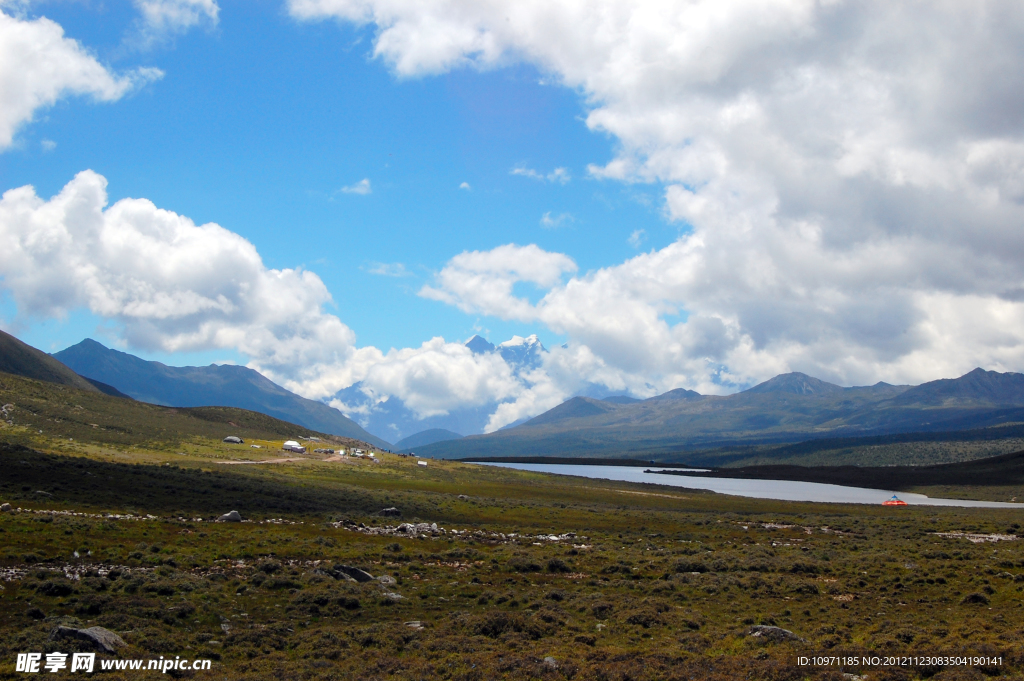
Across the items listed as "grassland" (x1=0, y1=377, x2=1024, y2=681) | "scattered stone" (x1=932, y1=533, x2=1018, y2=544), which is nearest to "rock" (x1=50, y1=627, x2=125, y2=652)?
"grassland" (x1=0, y1=377, x2=1024, y2=681)

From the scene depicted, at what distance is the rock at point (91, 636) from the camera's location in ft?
57.4

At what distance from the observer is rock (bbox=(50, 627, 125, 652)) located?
688 inches

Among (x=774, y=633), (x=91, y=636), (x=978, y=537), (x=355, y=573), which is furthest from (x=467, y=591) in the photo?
(x=978, y=537)

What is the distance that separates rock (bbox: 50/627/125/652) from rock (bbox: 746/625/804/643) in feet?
69.6

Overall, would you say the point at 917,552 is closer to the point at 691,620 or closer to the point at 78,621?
the point at 691,620

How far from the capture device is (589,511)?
239ft

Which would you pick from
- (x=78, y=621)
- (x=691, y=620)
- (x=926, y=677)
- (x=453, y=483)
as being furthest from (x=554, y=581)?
(x=453, y=483)

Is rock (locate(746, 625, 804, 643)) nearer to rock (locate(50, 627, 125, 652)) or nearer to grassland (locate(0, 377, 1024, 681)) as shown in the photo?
grassland (locate(0, 377, 1024, 681))

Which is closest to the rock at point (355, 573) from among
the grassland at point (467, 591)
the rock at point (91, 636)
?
the grassland at point (467, 591)

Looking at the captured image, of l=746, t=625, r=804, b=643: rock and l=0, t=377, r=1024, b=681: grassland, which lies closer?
l=0, t=377, r=1024, b=681: grassland

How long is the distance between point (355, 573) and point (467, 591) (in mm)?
5648

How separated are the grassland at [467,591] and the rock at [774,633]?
204 mm

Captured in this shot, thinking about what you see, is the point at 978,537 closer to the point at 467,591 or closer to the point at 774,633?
the point at 774,633

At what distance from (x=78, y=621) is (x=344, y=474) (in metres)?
86.5
